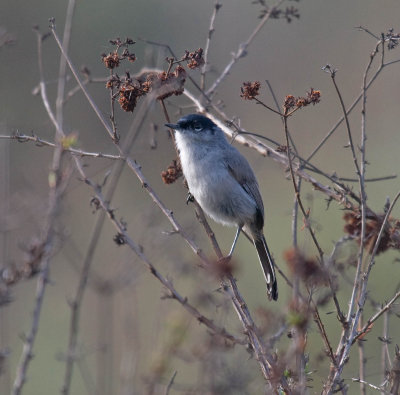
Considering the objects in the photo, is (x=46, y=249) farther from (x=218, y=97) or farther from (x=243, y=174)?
(x=218, y=97)

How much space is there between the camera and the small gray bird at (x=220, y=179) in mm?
5355

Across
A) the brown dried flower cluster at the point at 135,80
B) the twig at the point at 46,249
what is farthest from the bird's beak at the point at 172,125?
the twig at the point at 46,249

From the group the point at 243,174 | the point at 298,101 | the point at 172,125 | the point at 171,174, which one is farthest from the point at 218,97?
the point at 298,101

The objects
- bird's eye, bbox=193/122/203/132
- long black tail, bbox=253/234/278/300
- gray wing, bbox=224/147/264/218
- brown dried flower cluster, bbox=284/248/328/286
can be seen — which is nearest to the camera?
brown dried flower cluster, bbox=284/248/328/286

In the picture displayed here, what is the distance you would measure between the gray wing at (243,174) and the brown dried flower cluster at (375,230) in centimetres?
162

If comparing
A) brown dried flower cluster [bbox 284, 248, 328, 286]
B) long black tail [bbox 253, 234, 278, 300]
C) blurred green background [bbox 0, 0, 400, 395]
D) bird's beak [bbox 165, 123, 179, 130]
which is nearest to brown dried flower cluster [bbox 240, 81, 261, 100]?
bird's beak [bbox 165, 123, 179, 130]

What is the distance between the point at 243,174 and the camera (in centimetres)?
562

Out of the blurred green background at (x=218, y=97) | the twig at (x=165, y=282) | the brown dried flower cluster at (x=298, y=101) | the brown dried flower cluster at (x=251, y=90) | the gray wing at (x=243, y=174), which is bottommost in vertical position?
the twig at (x=165, y=282)

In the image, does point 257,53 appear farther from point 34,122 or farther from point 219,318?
point 219,318

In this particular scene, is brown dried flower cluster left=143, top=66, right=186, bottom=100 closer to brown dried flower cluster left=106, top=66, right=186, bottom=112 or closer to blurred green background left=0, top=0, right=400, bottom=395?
brown dried flower cluster left=106, top=66, right=186, bottom=112

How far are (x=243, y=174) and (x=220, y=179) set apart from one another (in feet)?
0.80

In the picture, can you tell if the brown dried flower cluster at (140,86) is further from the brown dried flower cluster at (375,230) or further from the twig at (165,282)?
the brown dried flower cluster at (375,230)

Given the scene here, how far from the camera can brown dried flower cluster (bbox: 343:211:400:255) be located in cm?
384

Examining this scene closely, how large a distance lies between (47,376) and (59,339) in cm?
93
